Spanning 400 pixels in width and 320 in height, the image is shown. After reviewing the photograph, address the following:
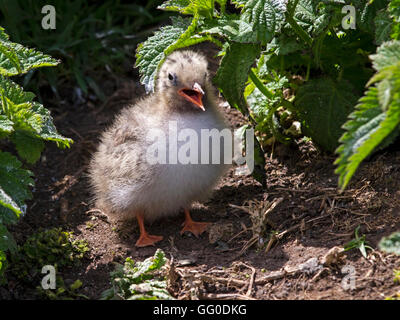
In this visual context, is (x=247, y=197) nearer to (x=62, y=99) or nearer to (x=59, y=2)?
(x=62, y=99)

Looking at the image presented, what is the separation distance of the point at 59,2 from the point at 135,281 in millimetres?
3846

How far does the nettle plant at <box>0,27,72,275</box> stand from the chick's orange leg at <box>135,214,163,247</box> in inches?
40.0

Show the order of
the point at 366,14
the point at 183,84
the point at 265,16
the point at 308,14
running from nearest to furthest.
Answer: the point at 265,16
the point at 366,14
the point at 308,14
the point at 183,84

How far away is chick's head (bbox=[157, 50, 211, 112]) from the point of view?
468cm

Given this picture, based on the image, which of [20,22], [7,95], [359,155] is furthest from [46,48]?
[359,155]

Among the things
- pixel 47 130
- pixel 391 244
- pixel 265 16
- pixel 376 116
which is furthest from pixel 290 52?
pixel 391 244

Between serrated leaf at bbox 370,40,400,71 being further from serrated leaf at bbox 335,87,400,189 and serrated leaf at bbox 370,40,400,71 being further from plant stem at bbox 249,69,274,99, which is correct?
plant stem at bbox 249,69,274,99

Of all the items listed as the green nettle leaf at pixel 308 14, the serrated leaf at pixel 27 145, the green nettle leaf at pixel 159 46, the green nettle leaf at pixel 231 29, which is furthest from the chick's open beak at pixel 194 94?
the serrated leaf at pixel 27 145

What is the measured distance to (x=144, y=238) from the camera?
4.77 meters

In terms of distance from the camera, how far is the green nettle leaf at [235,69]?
4332 mm

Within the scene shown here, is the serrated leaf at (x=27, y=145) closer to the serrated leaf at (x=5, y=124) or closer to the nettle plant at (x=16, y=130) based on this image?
the nettle plant at (x=16, y=130)

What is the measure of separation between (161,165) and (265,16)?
1299mm

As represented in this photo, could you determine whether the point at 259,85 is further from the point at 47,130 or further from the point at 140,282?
the point at 140,282

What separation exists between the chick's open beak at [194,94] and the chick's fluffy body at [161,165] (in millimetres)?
49
